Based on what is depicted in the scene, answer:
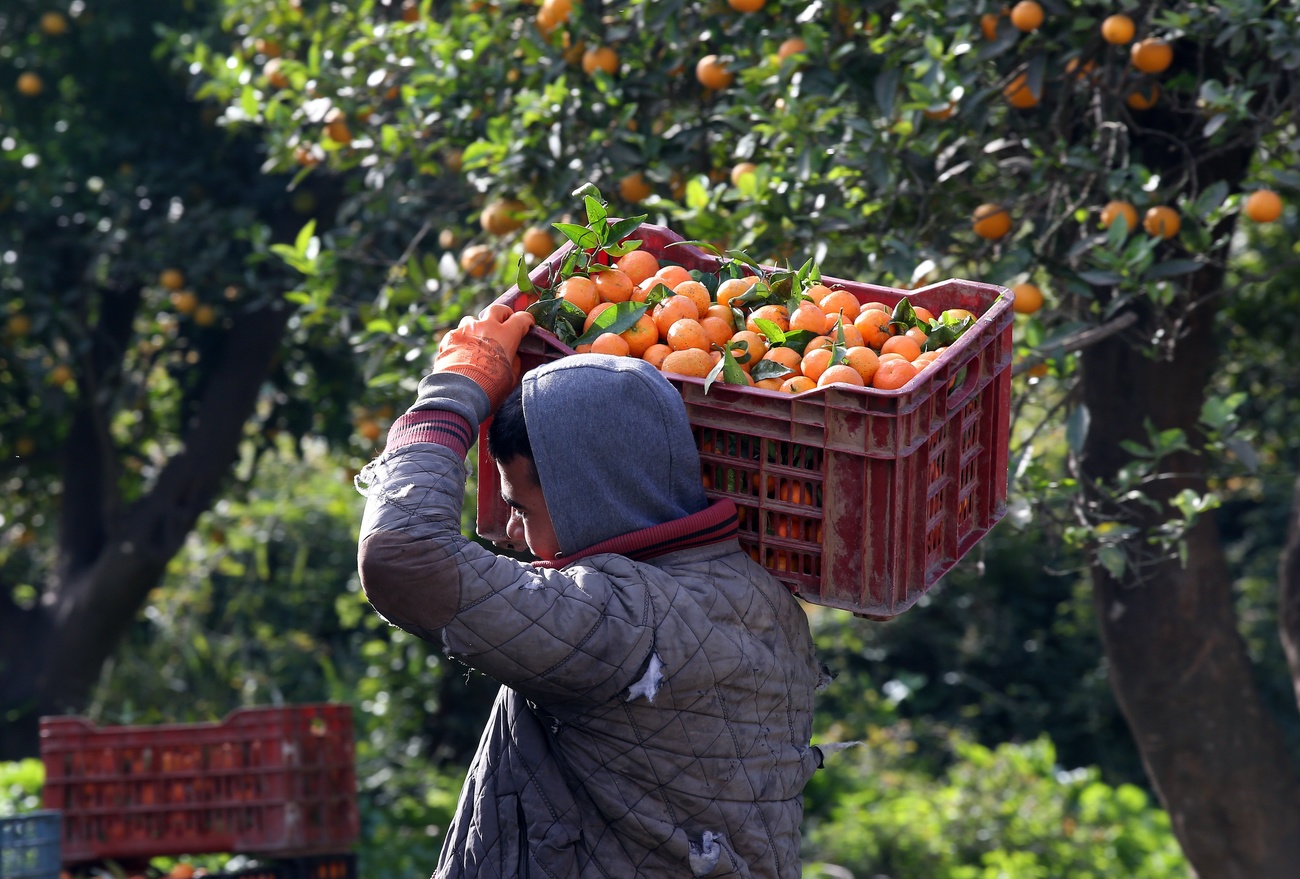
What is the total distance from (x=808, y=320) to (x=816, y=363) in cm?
14

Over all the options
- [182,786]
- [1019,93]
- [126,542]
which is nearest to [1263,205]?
[1019,93]

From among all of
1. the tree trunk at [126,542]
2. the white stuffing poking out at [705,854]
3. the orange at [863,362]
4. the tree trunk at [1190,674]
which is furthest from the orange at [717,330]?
the tree trunk at [126,542]

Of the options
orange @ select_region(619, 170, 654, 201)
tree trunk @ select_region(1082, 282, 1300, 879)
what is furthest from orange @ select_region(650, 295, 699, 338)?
tree trunk @ select_region(1082, 282, 1300, 879)

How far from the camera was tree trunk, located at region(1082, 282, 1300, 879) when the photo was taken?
4094mm

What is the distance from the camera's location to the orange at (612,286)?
2.35m

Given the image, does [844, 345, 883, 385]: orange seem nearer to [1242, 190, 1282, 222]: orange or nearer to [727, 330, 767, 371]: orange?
[727, 330, 767, 371]: orange

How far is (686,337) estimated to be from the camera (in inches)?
85.7

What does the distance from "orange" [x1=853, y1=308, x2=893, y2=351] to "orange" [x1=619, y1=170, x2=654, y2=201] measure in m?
1.58

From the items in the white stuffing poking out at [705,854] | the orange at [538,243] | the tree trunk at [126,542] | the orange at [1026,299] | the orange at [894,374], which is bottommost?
the tree trunk at [126,542]

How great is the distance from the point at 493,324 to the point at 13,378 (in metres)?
5.05

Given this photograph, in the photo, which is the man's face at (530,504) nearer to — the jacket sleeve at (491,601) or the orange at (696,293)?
the jacket sleeve at (491,601)

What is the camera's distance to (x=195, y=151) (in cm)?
638

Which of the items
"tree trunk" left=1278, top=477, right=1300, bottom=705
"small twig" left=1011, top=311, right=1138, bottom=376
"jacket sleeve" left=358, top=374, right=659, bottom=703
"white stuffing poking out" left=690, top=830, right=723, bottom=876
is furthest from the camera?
"tree trunk" left=1278, top=477, right=1300, bottom=705

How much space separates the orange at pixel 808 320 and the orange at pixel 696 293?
0.14 m
